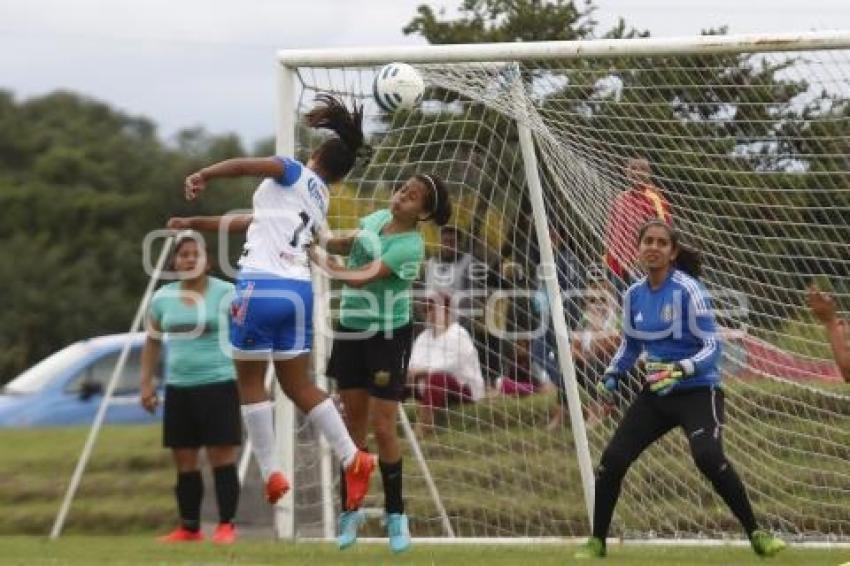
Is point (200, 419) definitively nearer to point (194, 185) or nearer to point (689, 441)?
point (194, 185)

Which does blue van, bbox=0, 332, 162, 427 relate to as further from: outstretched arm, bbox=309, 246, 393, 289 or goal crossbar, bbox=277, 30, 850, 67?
outstretched arm, bbox=309, 246, 393, 289

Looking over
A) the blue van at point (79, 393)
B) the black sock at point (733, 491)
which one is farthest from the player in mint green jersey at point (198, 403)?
the blue van at point (79, 393)

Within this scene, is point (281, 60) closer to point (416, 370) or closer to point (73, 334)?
point (416, 370)

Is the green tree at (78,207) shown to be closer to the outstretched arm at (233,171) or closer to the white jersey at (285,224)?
the white jersey at (285,224)

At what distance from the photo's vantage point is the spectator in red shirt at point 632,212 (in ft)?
39.7

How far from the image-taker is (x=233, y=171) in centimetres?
986

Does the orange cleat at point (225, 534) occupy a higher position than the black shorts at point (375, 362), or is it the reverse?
the black shorts at point (375, 362)

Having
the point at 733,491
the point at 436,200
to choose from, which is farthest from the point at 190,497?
the point at 733,491

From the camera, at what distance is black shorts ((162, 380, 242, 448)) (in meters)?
12.8

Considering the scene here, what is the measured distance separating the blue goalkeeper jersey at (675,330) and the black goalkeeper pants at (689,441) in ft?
0.39

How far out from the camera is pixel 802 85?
1162 cm

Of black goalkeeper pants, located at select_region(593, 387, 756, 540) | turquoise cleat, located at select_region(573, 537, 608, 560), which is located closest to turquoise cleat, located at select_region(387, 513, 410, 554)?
turquoise cleat, located at select_region(573, 537, 608, 560)

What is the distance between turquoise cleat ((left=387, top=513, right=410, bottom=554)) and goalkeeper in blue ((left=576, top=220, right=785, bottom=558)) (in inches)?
41.0

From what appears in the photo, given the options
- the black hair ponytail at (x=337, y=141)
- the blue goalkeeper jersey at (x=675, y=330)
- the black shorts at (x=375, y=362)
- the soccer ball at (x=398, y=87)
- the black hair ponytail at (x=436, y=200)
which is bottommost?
the black shorts at (x=375, y=362)
